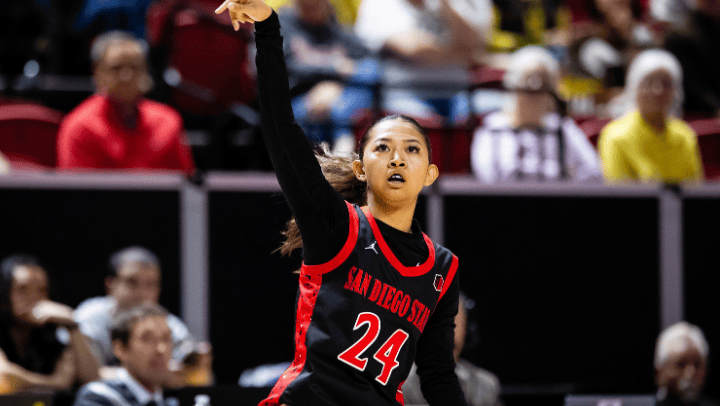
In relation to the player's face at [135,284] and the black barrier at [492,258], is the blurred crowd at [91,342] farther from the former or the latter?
the black barrier at [492,258]

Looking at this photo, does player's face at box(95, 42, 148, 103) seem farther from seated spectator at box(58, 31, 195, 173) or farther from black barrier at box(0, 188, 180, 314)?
black barrier at box(0, 188, 180, 314)

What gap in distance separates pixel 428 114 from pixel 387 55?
18.1 inches

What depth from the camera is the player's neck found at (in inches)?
76.9

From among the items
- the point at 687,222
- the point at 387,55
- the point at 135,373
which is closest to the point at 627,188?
the point at 687,222

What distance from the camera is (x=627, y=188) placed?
4.29 metres

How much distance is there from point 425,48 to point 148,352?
2.56m

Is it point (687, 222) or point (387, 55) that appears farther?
point (387, 55)

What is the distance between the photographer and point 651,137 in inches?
183

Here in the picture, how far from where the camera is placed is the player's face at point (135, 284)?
376 cm

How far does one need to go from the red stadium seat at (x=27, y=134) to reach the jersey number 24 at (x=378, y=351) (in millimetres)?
3224

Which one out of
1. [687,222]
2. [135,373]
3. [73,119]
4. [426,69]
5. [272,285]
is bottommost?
[135,373]

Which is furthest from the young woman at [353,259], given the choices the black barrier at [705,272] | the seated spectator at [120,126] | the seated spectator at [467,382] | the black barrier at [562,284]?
the black barrier at [705,272]

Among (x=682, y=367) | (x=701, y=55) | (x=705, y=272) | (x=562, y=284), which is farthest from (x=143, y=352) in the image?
(x=701, y=55)

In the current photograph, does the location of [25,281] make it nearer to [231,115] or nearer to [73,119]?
[73,119]
